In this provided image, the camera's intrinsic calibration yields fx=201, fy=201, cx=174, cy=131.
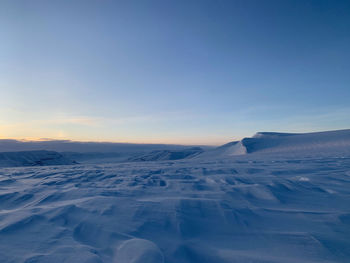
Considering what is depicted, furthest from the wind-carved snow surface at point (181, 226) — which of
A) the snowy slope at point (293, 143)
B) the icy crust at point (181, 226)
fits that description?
the snowy slope at point (293, 143)

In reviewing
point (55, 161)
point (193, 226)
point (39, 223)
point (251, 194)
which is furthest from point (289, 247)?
point (55, 161)

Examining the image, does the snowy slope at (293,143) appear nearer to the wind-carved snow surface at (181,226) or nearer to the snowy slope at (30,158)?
the wind-carved snow surface at (181,226)

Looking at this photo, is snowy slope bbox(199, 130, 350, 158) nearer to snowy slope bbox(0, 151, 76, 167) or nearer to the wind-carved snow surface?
the wind-carved snow surface

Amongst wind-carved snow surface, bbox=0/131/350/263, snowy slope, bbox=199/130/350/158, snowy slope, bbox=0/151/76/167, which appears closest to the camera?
wind-carved snow surface, bbox=0/131/350/263

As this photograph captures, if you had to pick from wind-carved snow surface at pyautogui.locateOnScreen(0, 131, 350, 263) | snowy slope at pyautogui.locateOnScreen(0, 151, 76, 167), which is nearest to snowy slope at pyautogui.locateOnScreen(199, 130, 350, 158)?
wind-carved snow surface at pyautogui.locateOnScreen(0, 131, 350, 263)

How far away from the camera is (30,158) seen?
26.1 meters

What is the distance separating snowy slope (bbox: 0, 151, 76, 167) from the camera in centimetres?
2342

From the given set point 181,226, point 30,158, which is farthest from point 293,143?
point 30,158

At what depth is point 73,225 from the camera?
6.95 ft

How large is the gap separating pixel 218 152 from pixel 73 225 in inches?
651

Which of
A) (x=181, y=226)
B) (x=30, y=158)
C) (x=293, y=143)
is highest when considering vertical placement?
(x=293, y=143)

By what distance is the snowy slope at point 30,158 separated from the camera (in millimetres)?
23422

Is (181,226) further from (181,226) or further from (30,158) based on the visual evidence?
(30,158)

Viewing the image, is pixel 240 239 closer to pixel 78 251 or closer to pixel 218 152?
pixel 78 251
